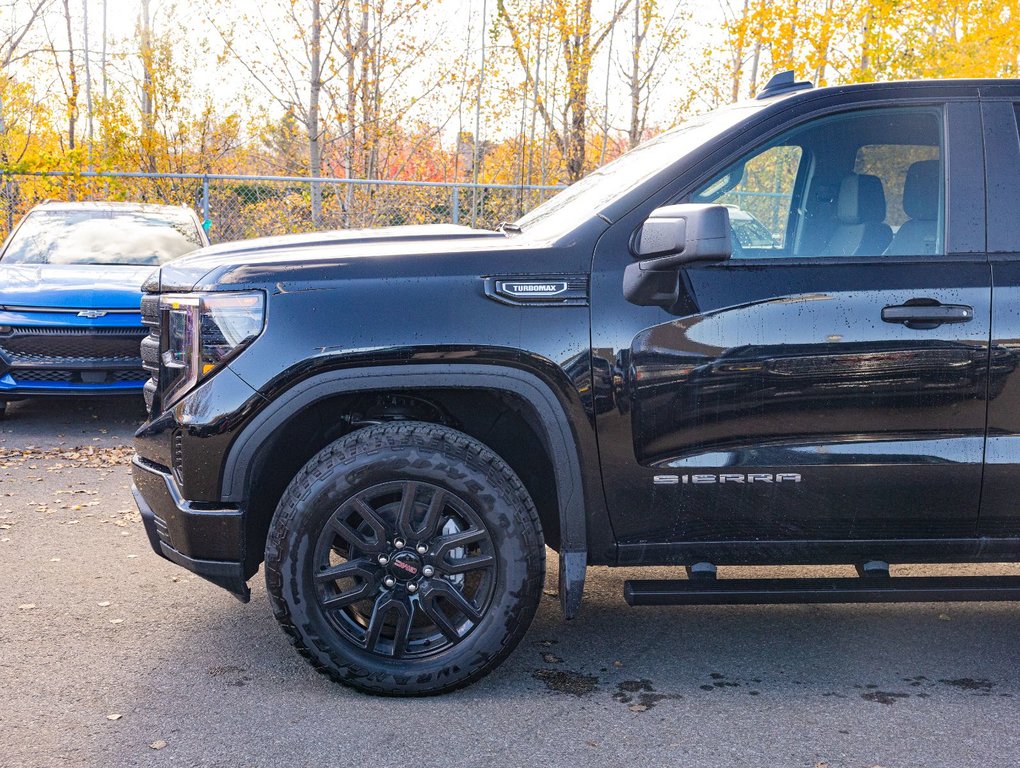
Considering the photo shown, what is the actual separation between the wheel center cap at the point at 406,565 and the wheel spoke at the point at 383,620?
8cm

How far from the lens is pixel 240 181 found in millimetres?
13430

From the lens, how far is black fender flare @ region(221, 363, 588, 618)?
128 inches

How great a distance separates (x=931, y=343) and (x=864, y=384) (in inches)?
9.9

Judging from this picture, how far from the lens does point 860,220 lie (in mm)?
3527

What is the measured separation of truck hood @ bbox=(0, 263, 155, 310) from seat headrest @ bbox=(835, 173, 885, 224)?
5598mm

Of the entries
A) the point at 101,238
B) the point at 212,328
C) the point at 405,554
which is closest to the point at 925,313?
the point at 405,554

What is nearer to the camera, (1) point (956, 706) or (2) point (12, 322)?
(1) point (956, 706)

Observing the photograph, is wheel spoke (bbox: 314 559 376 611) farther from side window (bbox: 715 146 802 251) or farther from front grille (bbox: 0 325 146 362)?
front grille (bbox: 0 325 146 362)

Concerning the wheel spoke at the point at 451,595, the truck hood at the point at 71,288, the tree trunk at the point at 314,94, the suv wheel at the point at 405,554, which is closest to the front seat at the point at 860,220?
the suv wheel at the point at 405,554

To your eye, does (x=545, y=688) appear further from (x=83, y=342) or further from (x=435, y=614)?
(x=83, y=342)

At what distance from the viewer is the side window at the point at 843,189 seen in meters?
3.44

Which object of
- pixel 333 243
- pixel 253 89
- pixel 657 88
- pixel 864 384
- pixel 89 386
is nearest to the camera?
pixel 864 384

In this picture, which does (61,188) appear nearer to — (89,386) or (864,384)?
(89,386)

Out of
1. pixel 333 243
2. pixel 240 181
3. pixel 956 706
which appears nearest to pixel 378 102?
pixel 240 181
